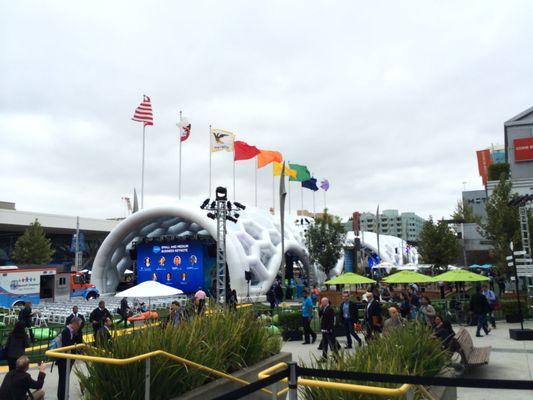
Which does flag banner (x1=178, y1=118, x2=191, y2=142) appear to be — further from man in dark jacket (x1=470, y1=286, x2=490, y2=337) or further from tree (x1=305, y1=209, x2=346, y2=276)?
man in dark jacket (x1=470, y1=286, x2=490, y2=337)

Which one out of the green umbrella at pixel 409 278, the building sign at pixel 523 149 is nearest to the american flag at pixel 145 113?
the green umbrella at pixel 409 278

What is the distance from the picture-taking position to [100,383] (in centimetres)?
534

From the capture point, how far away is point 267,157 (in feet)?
124

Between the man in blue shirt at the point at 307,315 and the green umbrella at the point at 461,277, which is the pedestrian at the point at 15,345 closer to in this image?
the man in blue shirt at the point at 307,315

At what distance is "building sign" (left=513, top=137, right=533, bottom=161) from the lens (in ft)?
133

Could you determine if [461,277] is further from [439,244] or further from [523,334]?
[439,244]

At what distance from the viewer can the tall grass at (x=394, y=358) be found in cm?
493

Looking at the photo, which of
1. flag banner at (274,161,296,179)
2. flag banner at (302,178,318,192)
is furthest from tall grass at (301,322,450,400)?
flag banner at (302,178,318,192)

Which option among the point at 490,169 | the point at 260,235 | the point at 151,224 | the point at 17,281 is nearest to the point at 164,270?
the point at 151,224

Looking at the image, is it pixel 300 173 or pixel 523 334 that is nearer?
pixel 523 334

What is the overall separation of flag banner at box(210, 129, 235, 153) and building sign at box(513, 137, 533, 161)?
84.8 feet

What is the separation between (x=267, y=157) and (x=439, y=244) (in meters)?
15.1


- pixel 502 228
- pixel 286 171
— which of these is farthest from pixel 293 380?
pixel 286 171

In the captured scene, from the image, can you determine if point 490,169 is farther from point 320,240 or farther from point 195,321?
point 195,321
